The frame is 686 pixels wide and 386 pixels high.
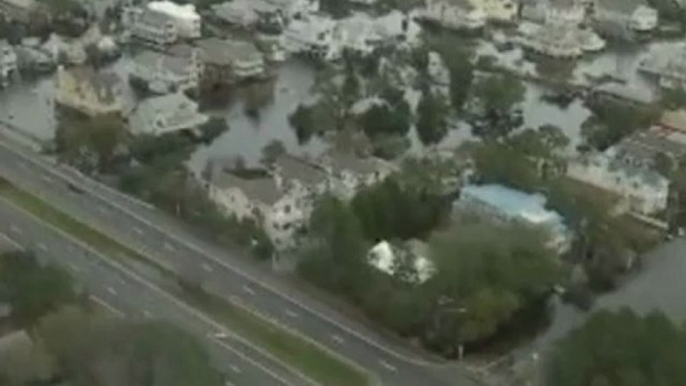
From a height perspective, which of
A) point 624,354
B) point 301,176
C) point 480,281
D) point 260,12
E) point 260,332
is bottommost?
point 260,12

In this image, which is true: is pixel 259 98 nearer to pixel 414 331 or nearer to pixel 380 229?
pixel 380 229

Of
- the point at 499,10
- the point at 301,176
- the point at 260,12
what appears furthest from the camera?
the point at 499,10

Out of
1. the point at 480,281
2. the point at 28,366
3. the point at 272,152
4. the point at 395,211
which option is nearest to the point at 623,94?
the point at 272,152

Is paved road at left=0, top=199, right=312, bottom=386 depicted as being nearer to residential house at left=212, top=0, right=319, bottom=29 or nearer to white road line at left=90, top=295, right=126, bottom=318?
white road line at left=90, top=295, right=126, bottom=318

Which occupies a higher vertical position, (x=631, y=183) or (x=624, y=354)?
(x=624, y=354)

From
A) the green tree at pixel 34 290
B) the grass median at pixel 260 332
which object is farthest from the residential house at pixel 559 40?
the green tree at pixel 34 290

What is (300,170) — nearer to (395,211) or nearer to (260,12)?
(395,211)

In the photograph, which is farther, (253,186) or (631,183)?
(631,183)
